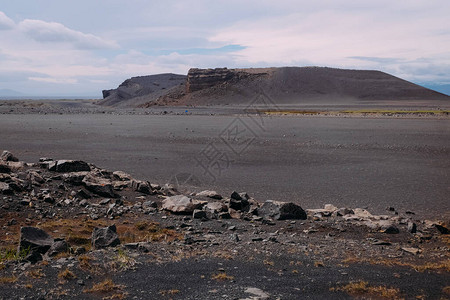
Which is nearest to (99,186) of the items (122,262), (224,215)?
(224,215)

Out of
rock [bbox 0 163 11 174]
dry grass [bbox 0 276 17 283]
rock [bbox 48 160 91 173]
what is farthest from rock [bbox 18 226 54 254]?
rock [bbox 48 160 91 173]

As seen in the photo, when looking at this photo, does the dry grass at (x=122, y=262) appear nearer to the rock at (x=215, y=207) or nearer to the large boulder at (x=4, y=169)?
the rock at (x=215, y=207)

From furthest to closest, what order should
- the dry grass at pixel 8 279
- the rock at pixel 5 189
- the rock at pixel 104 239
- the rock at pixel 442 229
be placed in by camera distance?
1. the rock at pixel 5 189
2. the rock at pixel 442 229
3. the rock at pixel 104 239
4. the dry grass at pixel 8 279

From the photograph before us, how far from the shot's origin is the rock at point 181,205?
31.8ft

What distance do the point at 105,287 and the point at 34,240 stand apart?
1963mm

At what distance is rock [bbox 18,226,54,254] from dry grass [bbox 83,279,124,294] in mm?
1606

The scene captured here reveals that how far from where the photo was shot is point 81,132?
31406 mm

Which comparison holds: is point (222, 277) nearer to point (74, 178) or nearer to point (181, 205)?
point (181, 205)

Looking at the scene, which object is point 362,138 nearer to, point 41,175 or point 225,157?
point 225,157

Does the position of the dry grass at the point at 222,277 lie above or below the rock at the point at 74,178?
below

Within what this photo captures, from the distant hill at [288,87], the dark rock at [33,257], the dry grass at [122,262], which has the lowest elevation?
the dry grass at [122,262]

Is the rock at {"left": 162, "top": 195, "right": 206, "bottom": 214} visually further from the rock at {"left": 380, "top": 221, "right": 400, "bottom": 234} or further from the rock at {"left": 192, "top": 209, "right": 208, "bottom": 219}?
the rock at {"left": 380, "top": 221, "right": 400, "bottom": 234}

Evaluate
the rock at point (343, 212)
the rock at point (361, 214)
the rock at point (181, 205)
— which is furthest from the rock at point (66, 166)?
the rock at point (361, 214)

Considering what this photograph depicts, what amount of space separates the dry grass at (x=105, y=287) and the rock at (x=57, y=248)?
1.46 m
